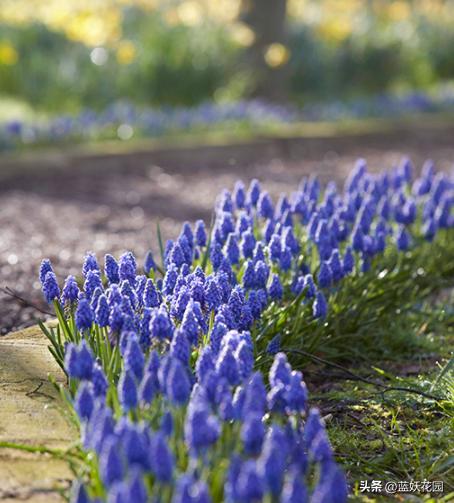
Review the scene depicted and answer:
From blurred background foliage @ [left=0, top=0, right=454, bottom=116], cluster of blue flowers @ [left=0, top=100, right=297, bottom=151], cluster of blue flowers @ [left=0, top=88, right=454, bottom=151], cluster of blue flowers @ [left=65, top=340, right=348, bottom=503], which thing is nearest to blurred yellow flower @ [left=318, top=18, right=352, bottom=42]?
blurred background foliage @ [left=0, top=0, right=454, bottom=116]

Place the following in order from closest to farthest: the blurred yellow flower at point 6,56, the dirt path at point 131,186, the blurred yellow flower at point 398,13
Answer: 1. the dirt path at point 131,186
2. the blurred yellow flower at point 6,56
3. the blurred yellow flower at point 398,13

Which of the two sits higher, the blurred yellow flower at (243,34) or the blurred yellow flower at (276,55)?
the blurred yellow flower at (243,34)

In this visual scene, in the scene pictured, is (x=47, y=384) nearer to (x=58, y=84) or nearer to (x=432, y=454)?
(x=432, y=454)

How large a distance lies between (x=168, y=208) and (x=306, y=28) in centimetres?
735

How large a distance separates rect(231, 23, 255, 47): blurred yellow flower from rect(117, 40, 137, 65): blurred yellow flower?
108 centimetres

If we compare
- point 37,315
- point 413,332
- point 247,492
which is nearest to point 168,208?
point 37,315

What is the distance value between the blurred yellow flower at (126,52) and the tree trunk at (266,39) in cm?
129

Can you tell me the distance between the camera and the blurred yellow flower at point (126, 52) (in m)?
9.51

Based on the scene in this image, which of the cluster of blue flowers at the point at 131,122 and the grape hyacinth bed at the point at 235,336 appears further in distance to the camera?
the cluster of blue flowers at the point at 131,122

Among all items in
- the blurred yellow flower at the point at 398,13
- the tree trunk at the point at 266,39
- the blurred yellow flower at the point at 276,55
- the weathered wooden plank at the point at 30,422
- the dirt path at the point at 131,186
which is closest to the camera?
the weathered wooden plank at the point at 30,422

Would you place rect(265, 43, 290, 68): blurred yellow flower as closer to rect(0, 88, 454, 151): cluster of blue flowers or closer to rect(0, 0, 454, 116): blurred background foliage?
rect(0, 0, 454, 116): blurred background foliage

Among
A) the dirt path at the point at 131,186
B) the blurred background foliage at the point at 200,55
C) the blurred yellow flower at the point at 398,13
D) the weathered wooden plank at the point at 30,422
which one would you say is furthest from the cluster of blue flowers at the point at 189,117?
the weathered wooden plank at the point at 30,422

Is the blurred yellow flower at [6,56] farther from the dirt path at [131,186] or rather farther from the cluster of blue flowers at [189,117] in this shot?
the dirt path at [131,186]

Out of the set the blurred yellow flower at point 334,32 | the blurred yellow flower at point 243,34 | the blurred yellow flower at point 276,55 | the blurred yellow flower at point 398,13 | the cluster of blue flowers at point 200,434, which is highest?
the blurred yellow flower at point 398,13
